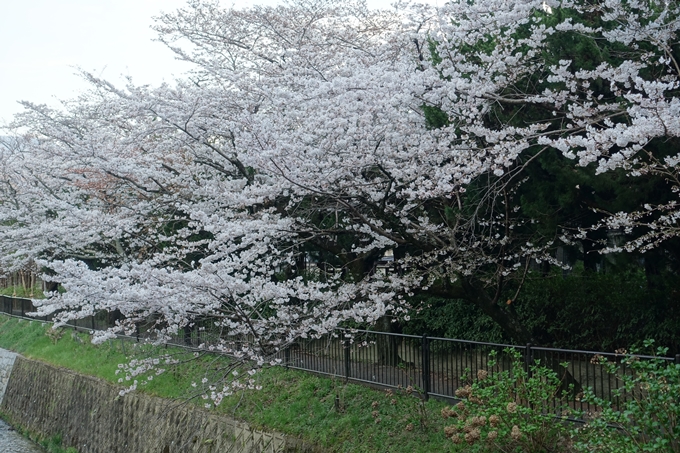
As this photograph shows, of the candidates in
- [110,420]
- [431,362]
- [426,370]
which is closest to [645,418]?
[426,370]

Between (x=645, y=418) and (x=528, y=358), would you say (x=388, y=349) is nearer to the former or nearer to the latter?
(x=528, y=358)

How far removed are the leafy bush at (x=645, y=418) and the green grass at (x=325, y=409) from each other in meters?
1.89

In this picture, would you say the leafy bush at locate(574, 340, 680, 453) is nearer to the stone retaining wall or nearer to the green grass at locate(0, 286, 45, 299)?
the stone retaining wall

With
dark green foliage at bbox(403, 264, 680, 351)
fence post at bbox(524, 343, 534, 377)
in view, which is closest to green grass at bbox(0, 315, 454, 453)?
fence post at bbox(524, 343, 534, 377)

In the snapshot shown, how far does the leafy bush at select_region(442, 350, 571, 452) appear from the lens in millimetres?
6641

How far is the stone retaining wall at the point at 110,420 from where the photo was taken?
10.4 metres

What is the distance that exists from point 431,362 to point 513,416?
3289mm

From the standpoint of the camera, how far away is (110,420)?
14.2m

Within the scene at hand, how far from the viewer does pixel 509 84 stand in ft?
26.1

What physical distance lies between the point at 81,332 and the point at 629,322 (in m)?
16.7

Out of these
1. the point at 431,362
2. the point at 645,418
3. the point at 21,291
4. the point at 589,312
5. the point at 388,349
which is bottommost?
the point at 21,291

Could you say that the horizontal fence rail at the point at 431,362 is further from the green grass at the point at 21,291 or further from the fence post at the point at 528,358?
the green grass at the point at 21,291

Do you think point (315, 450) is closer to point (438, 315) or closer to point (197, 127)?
point (438, 315)

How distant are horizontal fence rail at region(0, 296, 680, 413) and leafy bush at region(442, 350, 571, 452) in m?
0.17
